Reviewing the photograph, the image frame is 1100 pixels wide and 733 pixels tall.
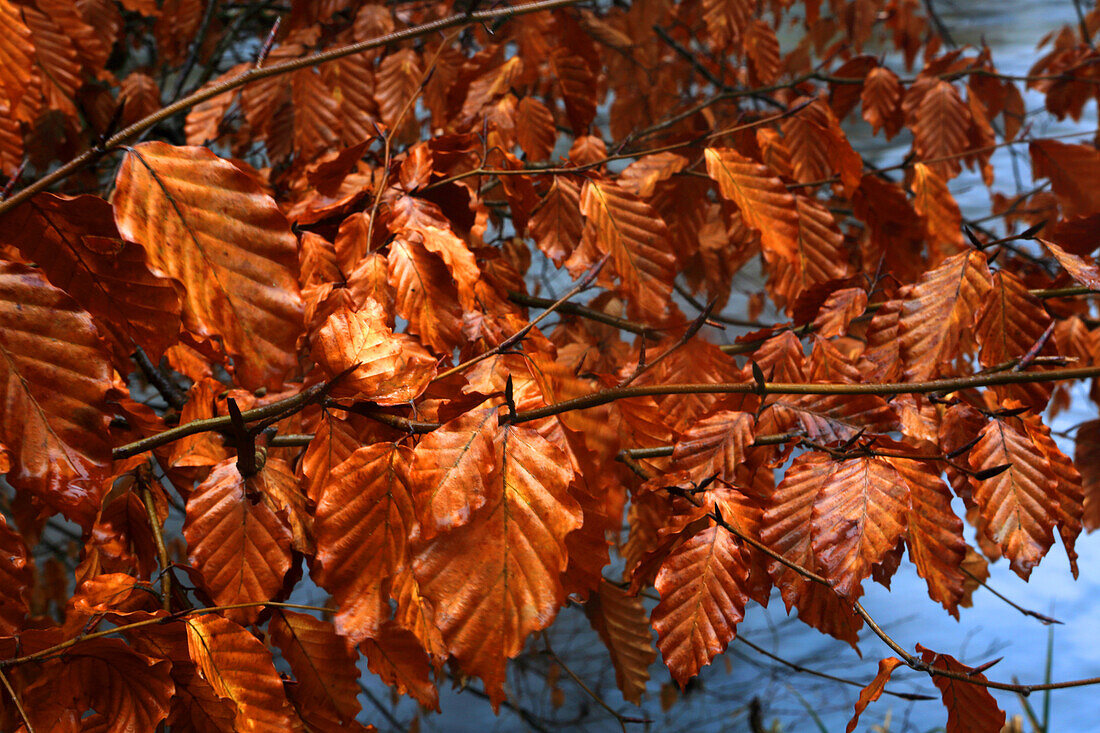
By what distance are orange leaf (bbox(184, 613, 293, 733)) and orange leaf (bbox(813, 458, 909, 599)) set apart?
1.07 feet

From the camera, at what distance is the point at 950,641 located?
2.61 m

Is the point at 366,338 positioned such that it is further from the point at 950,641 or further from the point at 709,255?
the point at 950,641

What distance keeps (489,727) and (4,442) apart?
2314 mm

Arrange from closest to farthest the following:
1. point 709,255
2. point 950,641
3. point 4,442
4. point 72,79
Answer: point 4,442 → point 72,79 → point 709,255 → point 950,641

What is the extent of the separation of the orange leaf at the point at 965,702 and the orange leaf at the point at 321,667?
36cm

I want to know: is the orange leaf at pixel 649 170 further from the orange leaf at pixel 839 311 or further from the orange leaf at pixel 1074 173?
the orange leaf at pixel 1074 173

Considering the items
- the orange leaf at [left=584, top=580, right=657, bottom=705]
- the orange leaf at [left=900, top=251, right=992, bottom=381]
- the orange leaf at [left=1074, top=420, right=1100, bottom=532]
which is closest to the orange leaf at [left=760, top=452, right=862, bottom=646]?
the orange leaf at [left=900, top=251, right=992, bottom=381]

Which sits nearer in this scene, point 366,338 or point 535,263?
point 366,338

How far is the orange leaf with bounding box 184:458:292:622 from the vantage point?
450 mm

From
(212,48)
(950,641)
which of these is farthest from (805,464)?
(950,641)

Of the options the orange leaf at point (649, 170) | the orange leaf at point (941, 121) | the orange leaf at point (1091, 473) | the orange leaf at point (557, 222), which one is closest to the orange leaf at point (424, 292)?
the orange leaf at point (557, 222)

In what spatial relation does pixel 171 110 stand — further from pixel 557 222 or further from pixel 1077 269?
pixel 1077 269

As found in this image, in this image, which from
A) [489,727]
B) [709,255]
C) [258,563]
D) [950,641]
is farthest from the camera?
[950,641]

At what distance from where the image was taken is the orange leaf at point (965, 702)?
1.54 feet
